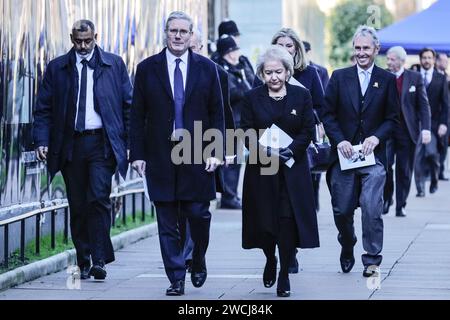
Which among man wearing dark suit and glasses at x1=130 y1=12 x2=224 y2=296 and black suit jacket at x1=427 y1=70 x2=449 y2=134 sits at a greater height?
black suit jacket at x1=427 y1=70 x2=449 y2=134

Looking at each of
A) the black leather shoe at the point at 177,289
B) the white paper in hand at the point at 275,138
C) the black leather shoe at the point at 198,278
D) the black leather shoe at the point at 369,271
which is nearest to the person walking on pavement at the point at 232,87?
the black leather shoe at the point at 369,271

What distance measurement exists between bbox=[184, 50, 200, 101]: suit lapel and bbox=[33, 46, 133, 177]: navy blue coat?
38.1 inches

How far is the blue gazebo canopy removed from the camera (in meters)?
26.0

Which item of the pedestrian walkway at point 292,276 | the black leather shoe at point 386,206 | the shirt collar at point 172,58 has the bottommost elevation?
the pedestrian walkway at point 292,276

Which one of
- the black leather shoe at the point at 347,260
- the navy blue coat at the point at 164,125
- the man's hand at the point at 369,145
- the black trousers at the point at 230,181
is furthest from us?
the black trousers at the point at 230,181

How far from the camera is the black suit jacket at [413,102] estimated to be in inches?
691

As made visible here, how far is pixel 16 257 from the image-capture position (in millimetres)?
11352

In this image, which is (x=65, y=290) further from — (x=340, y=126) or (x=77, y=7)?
(x=77, y=7)

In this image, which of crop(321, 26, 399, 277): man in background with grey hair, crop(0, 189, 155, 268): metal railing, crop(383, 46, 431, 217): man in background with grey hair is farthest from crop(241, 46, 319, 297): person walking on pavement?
crop(383, 46, 431, 217): man in background with grey hair

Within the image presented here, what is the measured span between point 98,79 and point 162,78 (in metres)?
0.97

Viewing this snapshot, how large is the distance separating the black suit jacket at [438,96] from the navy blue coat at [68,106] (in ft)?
35.0

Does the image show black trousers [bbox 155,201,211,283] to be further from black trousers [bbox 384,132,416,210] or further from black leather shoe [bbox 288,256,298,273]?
black trousers [bbox 384,132,416,210]

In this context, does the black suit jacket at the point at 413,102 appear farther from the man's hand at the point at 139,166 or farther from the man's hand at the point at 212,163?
the man's hand at the point at 139,166

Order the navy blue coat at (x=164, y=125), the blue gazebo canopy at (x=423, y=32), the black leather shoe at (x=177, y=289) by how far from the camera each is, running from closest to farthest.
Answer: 1. the black leather shoe at (x=177, y=289)
2. the navy blue coat at (x=164, y=125)
3. the blue gazebo canopy at (x=423, y=32)
